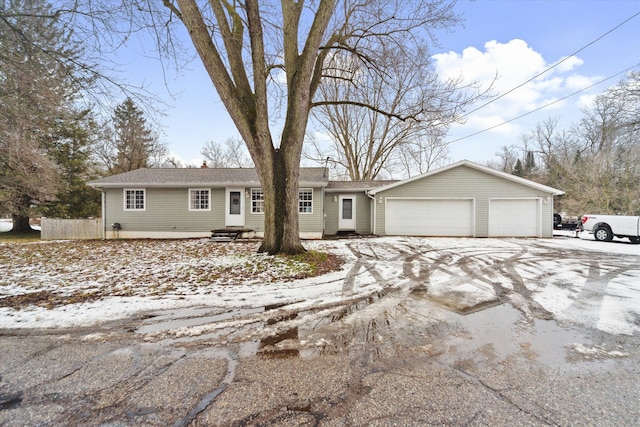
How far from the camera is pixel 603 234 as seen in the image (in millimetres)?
12164

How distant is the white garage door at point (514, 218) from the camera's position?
13.3m

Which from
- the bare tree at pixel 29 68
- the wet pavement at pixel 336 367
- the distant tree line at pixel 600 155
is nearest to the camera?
the wet pavement at pixel 336 367

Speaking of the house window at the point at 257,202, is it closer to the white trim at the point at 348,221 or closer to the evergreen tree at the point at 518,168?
the white trim at the point at 348,221

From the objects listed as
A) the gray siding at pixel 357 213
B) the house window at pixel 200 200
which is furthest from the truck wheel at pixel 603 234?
the house window at pixel 200 200

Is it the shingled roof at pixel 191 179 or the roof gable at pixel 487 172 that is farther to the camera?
the roof gable at pixel 487 172

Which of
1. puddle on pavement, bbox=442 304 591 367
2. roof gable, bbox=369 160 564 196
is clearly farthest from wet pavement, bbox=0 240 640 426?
roof gable, bbox=369 160 564 196

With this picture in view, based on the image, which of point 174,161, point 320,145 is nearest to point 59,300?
point 320,145

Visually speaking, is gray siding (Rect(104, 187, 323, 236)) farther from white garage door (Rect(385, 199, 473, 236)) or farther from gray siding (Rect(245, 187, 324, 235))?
white garage door (Rect(385, 199, 473, 236))

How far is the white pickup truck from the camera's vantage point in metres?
11.3

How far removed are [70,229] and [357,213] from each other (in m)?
13.9

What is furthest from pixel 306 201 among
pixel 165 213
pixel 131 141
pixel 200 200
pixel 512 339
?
pixel 131 141

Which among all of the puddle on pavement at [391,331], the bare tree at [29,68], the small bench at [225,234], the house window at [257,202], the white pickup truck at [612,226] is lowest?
the puddle on pavement at [391,331]

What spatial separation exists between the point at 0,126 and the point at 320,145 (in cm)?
1835

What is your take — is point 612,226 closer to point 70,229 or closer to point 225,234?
point 225,234
